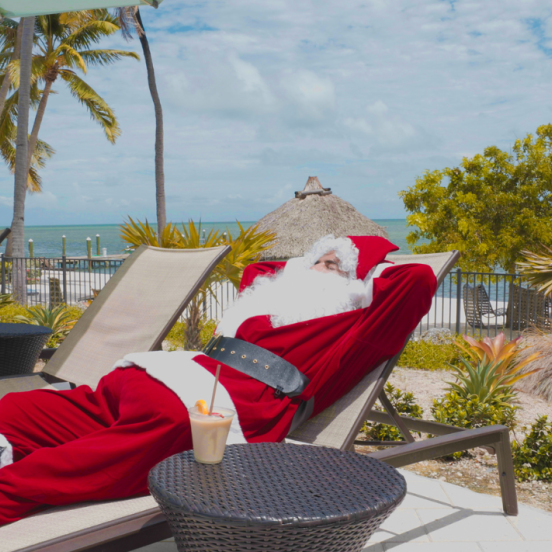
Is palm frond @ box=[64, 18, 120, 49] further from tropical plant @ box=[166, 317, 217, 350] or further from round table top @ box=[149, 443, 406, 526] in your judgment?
round table top @ box=[149, 443, 406, 526]

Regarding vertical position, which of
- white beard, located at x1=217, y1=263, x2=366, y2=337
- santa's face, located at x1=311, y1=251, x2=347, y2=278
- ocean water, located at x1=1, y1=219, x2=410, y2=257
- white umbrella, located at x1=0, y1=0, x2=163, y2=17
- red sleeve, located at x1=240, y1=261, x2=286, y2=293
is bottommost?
ocean water, located at x1=1, y1=219, x2=410, y2=257

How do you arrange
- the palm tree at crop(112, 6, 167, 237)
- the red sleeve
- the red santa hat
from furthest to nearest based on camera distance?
the palm tree at crop(112, 6, 167, 237), the red sleeve, the red santa hat

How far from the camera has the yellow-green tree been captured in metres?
12.4

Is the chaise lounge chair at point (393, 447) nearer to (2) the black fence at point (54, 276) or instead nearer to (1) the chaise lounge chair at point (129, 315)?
(1) the chaise lounge chair at point (129, 315)

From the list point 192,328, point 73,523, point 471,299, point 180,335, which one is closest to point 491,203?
point 471,299

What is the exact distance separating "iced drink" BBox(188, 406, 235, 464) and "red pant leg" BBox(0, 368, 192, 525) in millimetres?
353

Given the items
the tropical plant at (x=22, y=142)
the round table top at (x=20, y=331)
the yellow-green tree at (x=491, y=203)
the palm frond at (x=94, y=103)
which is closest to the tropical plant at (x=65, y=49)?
the palm frond at (x=94, y=103)

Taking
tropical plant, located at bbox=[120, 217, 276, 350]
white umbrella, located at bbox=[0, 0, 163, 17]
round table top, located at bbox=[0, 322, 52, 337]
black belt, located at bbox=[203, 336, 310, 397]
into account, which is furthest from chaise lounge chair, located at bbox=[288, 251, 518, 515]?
white umbrella, located at bbox=[0, 0, 163, 17]

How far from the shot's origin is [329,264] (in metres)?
2.87

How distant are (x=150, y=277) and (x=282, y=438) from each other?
160 centimetres

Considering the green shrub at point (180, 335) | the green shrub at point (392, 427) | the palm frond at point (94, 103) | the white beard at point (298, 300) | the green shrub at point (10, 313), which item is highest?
the palm frond at point (94, 103)

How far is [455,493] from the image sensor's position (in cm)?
297

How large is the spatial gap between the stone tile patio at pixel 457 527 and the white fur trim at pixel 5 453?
0.80 m

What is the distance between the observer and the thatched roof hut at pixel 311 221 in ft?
49.4
